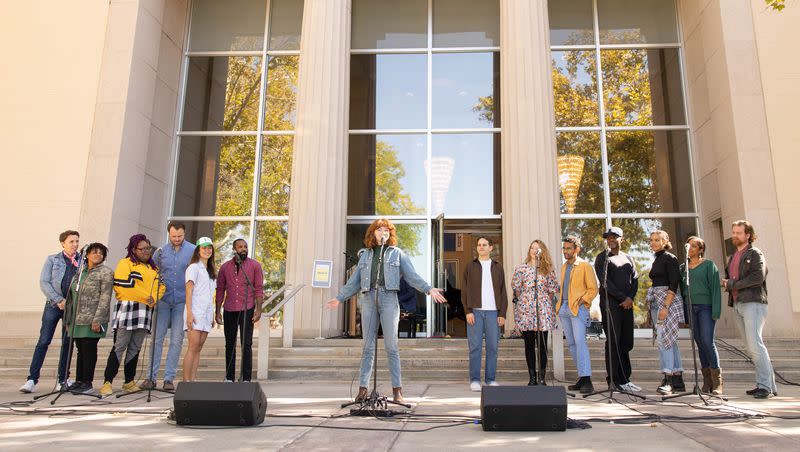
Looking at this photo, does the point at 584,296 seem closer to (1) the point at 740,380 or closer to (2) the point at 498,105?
(1) the point at 740,380

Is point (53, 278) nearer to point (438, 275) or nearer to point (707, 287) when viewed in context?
point (438, 275)

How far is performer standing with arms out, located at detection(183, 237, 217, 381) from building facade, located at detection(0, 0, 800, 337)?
4.35m

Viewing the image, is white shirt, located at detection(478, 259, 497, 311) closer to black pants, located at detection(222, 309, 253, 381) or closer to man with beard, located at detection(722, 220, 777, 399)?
man with beard, located at detection(722, 220, 777, 399)

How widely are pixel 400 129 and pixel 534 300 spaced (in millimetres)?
7848

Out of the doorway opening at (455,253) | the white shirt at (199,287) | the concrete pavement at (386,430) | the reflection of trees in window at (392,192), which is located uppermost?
the reflection of trees in window at (392,192)

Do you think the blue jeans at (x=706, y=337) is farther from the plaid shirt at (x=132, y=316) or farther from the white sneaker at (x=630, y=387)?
the plaid shirt at (x=132, y=316)

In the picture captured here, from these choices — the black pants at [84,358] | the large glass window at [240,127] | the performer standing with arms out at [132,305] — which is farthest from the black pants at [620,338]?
the large glass window at [240,127]

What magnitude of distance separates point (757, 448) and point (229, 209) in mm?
12337

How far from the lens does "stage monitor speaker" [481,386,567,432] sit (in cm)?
432

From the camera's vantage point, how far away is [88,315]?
276 inches

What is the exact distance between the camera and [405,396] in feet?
22.0

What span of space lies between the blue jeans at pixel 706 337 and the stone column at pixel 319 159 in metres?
6.72

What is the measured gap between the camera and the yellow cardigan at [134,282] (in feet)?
22.8

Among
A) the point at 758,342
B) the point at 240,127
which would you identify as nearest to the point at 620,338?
the point at 758,342
